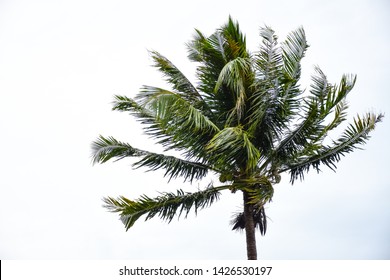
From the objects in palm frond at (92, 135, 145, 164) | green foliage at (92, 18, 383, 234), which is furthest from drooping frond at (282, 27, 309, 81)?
palm frond at (92, 135, 145, 164)

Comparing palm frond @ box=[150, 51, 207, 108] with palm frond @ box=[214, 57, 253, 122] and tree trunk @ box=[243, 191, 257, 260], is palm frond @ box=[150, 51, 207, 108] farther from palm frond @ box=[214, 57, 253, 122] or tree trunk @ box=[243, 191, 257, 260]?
tree trunk @ box=[243, 191, 257, 260]

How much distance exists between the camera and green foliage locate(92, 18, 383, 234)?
512 inches

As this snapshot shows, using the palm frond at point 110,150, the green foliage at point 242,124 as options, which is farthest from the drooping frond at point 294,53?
the palm frond at point 110,150

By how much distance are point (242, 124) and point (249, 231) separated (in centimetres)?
243

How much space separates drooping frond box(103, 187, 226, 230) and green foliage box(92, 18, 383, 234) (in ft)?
0.07

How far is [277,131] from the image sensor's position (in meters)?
13.6

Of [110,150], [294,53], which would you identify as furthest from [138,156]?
[294,53]

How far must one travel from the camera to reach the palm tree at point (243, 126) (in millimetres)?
12961

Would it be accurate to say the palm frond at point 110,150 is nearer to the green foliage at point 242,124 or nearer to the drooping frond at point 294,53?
the green foliage at point 242,124

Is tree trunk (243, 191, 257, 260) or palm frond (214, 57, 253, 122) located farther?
tree trunk (243, 191, 257, 260)

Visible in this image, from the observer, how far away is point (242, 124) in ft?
44.7

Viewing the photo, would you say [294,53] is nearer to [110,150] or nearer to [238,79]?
[238,79]

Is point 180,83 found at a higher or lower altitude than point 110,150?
higher

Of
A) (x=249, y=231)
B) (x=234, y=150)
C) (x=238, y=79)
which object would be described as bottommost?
(x=249, y=231)
